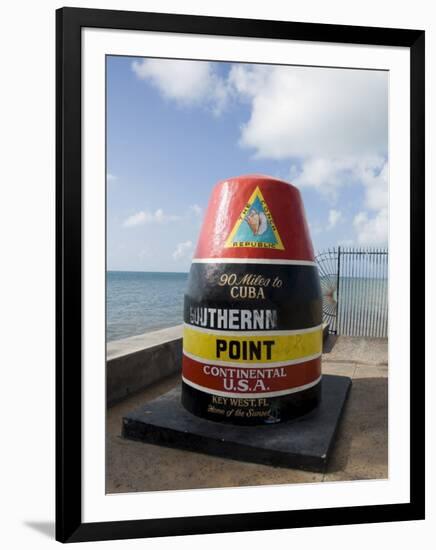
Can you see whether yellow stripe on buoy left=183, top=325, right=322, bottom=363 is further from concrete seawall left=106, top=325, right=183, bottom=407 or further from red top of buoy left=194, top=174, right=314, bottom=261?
concrete seawall left=106, top=325, right=183, bottom=407

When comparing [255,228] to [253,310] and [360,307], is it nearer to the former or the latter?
[253,310]

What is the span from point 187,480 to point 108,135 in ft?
7.75

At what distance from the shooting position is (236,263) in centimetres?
368

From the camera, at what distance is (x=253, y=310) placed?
3631 mm

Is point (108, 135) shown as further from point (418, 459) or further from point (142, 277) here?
point (418, 459)

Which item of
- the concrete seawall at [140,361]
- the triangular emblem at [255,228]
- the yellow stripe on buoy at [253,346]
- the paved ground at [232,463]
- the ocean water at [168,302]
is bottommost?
the paved ground at [232,463]

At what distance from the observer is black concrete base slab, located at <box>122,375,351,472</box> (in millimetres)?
3291

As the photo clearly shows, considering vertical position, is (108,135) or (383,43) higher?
(383,43)

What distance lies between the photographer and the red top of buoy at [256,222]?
369cm

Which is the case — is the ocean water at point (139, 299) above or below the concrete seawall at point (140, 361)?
above

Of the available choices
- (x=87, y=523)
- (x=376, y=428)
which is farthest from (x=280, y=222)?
(x=87, y=523)

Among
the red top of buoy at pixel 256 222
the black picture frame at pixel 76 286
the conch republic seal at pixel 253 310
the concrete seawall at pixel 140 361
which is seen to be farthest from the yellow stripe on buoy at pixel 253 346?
the black picture frame at pixel 76 286

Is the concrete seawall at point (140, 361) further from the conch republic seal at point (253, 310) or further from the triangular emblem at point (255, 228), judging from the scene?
the triangular emblem at point (255, 228)

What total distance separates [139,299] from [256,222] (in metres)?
1.16
